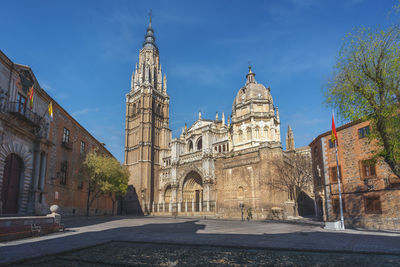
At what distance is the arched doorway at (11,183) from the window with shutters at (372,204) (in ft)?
73.4

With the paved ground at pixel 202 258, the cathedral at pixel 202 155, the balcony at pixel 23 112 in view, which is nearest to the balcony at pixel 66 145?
the balcony at pixel 23 112

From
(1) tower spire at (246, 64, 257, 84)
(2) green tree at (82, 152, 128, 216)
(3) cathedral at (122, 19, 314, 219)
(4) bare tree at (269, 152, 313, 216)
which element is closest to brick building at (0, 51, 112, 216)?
(2) green tree at (82, 152, 128, 216)

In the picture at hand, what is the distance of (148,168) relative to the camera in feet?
181

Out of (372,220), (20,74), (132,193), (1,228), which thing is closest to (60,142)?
(20,74)

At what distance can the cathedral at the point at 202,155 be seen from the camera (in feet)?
112

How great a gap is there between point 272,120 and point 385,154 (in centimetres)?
3136

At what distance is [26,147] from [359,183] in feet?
73.2

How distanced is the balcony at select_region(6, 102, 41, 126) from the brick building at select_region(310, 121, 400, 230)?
2027 centimetres

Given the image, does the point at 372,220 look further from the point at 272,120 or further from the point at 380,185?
the point at 272,120

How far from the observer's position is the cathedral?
34.2 metres

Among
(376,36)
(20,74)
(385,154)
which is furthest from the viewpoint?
(20,74)

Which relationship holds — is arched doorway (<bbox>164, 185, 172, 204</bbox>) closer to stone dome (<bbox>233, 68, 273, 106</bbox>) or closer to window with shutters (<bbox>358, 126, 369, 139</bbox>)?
stone dome (<bbox>233, 68, 273, 106</bbox>)

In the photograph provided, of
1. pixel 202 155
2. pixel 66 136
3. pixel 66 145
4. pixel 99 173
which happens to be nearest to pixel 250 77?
pixel 202 155

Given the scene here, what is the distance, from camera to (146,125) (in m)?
58.2
